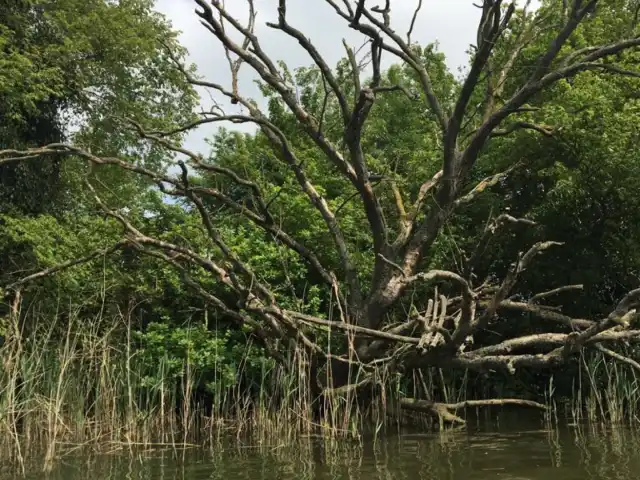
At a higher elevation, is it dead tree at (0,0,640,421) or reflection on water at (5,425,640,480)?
dead tree at (0,0,640,421)

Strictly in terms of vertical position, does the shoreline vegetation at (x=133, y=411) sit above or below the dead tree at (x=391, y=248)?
below

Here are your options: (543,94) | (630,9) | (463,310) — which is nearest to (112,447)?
(463,310)

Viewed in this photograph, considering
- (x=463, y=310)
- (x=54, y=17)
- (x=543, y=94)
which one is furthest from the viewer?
(x=54, y=17)

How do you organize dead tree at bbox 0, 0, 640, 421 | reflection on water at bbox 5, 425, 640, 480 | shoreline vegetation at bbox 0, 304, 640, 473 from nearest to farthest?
reflection on water at bbox 5, 425, 640, 480 → shoreline vegetation at bbox 0, 304, 640, 473 → dead tree at bbox 0, 0, 640, 421

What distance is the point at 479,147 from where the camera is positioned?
8.70 metres

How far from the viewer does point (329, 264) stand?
10672 millimetres

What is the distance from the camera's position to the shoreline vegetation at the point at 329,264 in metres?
7.28

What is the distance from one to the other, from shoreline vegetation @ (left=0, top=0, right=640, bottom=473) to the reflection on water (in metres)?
0.45

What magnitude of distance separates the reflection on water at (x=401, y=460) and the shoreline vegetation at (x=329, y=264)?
453 mm

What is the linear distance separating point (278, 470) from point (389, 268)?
3.68 metres

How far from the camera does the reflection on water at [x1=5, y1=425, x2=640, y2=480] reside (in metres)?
5.16

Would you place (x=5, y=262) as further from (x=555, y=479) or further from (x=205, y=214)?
(x=555, y=479)

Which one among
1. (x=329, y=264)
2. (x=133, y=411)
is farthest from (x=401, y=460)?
(x=329, y=264)

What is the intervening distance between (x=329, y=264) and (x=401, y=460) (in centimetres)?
514
